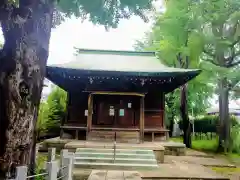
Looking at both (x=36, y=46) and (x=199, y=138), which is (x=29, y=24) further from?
(x=199, y=138)

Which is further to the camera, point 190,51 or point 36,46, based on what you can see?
point 190,51

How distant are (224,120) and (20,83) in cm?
1585

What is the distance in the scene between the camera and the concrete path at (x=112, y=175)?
26.1 ft

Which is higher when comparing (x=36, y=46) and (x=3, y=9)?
(x=3, y=9)

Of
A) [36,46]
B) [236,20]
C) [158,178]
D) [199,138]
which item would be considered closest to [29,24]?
[36,46]

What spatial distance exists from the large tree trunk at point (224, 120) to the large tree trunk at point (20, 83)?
1489 centimetres

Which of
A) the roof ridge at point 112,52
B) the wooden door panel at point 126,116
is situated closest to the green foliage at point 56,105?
the roof ridge at point 112,52

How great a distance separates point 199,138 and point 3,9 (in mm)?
25440

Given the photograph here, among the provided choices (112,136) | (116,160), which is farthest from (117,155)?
(112,136)

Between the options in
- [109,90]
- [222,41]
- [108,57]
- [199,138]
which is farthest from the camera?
[199,138]

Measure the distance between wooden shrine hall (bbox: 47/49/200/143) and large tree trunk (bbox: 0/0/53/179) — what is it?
26.6 ft

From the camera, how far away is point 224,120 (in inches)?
677

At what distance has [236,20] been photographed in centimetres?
1568

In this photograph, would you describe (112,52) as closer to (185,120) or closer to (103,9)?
(185,120)
